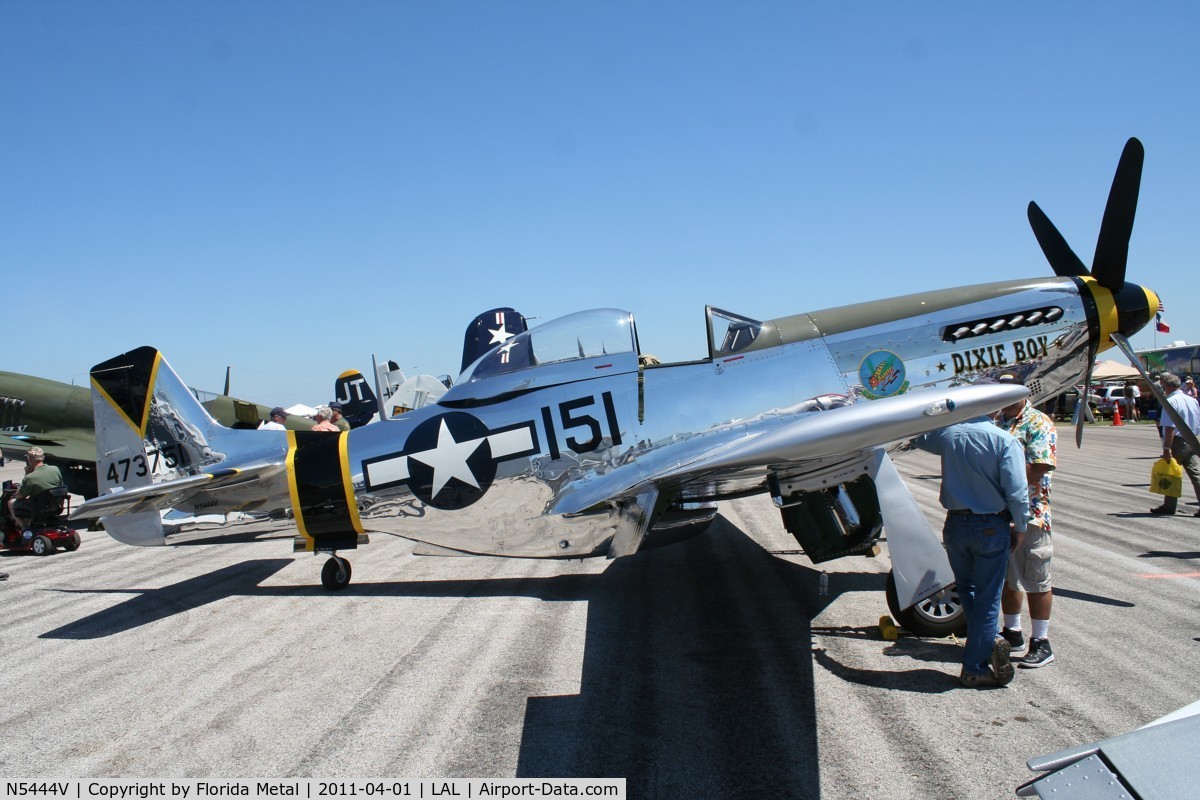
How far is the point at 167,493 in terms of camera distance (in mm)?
6566

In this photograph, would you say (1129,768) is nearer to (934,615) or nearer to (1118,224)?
(934,615)

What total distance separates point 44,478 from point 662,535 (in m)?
8.87

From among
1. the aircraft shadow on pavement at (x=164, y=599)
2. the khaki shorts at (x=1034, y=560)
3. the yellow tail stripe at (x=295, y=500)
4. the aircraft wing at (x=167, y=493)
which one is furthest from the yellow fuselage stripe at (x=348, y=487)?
the khaki shorts at (x=1034, y=560)

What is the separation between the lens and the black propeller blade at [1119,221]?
6.18 meters

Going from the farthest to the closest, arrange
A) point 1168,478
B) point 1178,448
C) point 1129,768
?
point 1178,448 → point 1168,478 → point 1129,768

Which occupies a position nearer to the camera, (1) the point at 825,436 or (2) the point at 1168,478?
(1) the point at 825,436

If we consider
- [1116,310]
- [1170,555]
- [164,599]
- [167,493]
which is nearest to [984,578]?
[1116,310]

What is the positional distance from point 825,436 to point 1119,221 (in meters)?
4.21

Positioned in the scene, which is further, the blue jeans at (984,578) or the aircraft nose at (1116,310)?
the aircraft nose at (1116,310)

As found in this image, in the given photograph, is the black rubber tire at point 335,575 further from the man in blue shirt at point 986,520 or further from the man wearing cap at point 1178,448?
the man wearing cap at point 1178,448

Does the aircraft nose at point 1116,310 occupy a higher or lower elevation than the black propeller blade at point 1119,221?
lower

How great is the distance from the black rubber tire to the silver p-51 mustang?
406 mm

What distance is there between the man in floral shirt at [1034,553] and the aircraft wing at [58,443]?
1591cm

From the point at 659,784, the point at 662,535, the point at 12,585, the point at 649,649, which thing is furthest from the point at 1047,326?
the point at 12,585
